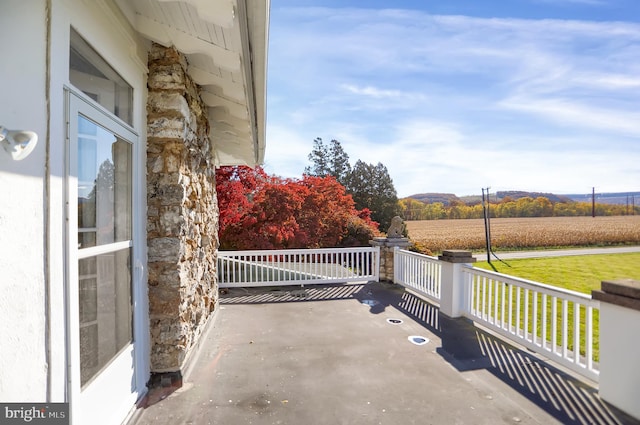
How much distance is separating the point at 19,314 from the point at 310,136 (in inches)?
1206

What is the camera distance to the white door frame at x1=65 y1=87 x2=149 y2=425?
164 centimetres

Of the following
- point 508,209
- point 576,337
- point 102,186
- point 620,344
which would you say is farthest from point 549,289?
point 508,209

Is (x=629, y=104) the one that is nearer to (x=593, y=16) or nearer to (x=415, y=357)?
(x=593, y=16)

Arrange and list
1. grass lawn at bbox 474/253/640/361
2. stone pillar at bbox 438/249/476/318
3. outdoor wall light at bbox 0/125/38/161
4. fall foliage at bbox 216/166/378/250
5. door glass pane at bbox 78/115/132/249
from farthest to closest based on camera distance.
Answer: grass lawn at bbox 474/253/640/361 < fall foliage at bbox 216/166/378/250 < stone pillar at bbox 438/249/476/318 < door glass pane at bbox 78/115/132/249 < outdoor wall light at bbox 0/125/38/161

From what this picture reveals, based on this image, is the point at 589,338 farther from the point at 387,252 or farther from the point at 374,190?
the point at 374,190

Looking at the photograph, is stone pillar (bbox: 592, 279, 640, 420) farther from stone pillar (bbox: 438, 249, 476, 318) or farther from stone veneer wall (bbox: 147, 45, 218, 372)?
stone veneer wall (bbox: 147, 45, 218, 372)

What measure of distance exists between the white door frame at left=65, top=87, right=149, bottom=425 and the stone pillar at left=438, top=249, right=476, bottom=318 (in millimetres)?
4104

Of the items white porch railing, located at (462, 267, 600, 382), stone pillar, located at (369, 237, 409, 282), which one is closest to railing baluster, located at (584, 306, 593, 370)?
white porch railing, located at (462, 267, 600, 382)

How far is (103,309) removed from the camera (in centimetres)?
209

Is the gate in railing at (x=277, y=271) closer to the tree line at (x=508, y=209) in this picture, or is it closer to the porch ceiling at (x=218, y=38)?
the porch ceiling at (x=218, y=38)

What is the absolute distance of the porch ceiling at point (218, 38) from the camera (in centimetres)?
218

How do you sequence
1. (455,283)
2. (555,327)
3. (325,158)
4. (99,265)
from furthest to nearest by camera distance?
(325,158) < (455,283) < (555,327) < (99,265)

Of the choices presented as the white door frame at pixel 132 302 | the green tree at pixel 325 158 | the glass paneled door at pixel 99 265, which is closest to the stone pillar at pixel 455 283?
the white door frame at pixel 132 302

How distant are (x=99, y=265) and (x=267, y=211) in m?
6.29
